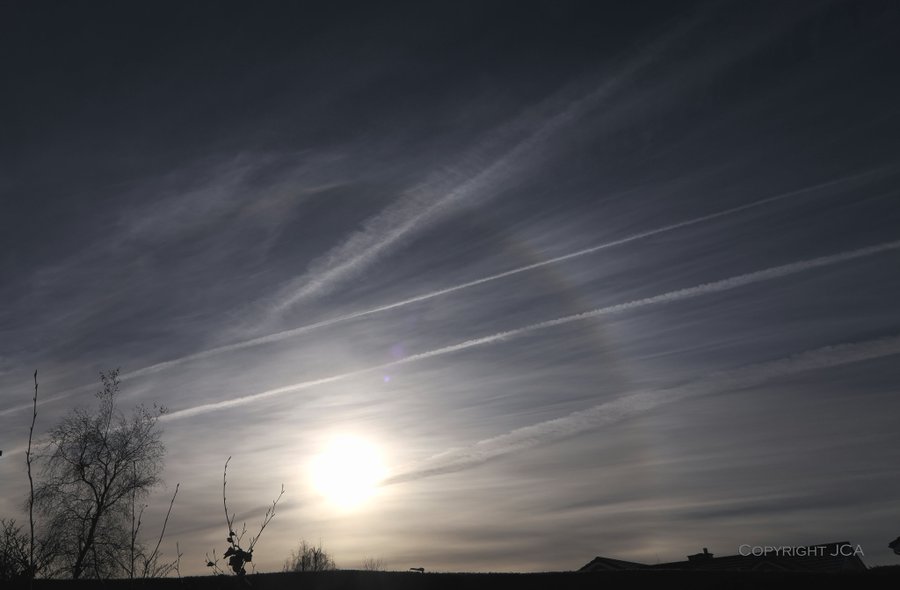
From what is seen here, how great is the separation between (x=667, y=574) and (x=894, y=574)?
3018 millimetres

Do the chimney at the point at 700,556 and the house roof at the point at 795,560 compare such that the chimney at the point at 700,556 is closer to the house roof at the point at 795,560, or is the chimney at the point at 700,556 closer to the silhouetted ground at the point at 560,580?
the house roof at the point at 795,560

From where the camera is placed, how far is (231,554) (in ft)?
16.3

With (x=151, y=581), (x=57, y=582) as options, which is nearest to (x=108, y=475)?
(x=57, y=582)

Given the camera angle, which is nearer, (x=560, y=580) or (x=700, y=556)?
(x=560, y=580)

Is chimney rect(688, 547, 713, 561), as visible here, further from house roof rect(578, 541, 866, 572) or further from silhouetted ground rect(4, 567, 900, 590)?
silhouetted ground rect(4, 567, 900, 590)

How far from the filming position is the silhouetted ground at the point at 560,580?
9.71 m

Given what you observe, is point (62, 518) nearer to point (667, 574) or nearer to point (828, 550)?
point (667, 574)

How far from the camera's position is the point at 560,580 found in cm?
1105

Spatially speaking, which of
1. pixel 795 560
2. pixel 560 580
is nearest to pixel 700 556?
pixel 795 560

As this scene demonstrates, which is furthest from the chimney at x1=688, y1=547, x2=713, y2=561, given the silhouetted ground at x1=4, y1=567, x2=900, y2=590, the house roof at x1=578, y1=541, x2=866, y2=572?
the silhouetted ground at x1=4, y1=567, x2=900, y2=590

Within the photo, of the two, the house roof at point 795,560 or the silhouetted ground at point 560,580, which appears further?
the house roof at point 795,560

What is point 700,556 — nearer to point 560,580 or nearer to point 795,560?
point 795,560

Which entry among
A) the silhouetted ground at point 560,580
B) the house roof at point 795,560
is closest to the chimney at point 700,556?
the house roof at point 795,560

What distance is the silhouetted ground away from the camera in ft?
31.9
